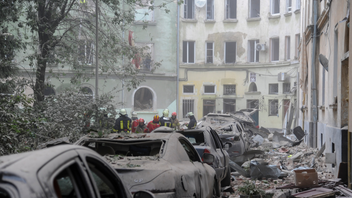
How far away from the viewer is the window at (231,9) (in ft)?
117

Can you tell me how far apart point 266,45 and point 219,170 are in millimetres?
27148

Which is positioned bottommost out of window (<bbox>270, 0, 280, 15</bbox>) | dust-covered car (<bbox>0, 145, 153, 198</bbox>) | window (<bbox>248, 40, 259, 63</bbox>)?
dust-covered car (<bbox>0, 145, 153, 198</bbox>)

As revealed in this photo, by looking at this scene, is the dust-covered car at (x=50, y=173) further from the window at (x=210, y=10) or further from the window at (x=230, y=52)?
the window at (x=210, y=10)

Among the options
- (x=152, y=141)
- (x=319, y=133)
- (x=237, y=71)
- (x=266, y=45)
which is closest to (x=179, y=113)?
(x=237, y=71)

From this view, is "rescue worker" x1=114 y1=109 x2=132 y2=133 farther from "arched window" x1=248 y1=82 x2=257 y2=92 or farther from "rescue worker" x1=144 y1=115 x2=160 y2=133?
"arched window" x1=248 y1=82 x2=257 y2=92

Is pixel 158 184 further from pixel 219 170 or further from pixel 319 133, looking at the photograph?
pixel 319 133

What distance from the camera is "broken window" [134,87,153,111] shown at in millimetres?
31641

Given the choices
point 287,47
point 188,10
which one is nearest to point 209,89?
point 188,10

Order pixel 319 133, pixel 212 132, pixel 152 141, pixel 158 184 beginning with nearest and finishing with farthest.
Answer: pixel 158 184 < pixel 152 141 < pixel 212 132 < pixel 319 133

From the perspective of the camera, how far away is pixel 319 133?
1619cm

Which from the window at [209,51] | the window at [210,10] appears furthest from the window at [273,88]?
the window at [210,10]

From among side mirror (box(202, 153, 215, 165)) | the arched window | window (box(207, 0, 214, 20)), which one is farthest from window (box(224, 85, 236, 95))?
side mirror (box(202, 153, 215, 165))

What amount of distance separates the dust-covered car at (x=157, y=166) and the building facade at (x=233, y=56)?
2755 cm

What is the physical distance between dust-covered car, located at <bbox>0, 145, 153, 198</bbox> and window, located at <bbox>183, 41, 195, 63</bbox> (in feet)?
110
